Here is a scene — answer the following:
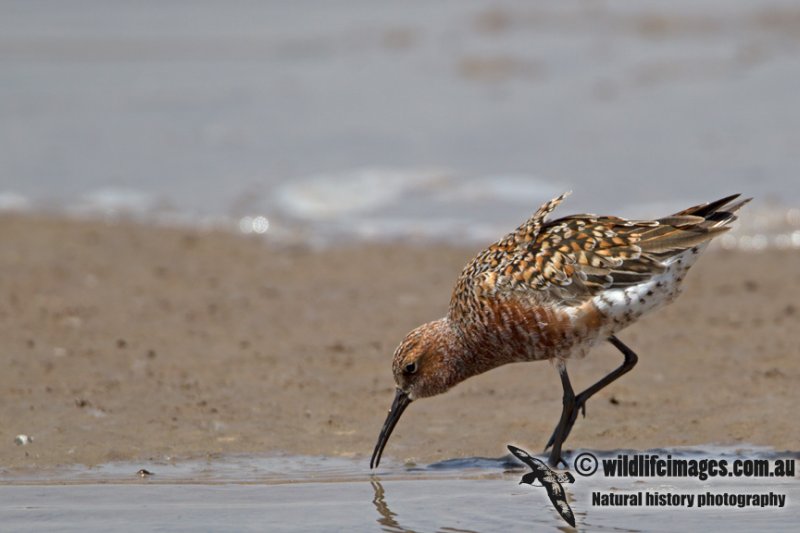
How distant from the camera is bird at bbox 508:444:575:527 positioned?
717cm

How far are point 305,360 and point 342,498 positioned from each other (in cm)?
245

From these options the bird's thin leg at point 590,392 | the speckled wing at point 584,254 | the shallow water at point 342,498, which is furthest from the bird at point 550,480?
the speckled wing at point 584,254

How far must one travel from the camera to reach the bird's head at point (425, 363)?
312 inches

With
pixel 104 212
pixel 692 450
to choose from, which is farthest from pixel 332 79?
pixel 692 450

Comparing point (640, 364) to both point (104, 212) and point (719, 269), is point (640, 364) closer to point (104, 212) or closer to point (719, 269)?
point (719, 269)

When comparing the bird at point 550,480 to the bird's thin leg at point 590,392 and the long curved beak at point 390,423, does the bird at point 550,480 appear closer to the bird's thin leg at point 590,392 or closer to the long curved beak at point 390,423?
the bird's thin leg at point 590,392

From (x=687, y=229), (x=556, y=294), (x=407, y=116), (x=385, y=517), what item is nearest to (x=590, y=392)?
(x=556, y=294)

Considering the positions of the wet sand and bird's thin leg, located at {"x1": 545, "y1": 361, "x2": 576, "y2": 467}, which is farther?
the wet sand

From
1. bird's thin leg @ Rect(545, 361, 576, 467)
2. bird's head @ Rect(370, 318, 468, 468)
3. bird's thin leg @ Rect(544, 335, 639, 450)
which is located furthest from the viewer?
bird's head @ Rect(370, 318, 468, 468)

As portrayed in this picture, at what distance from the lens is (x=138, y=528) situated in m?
6.95

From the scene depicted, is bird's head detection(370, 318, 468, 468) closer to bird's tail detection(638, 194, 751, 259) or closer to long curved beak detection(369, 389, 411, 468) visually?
long curved beak detection(369, 389, 411, 468)

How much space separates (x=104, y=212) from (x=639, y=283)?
7805 mm

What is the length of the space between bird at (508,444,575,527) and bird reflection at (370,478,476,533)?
0.57 metres

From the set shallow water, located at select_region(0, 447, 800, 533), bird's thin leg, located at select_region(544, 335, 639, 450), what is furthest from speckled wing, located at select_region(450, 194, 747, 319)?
shallow water, located at select_region(0, 447, 800, 533)
